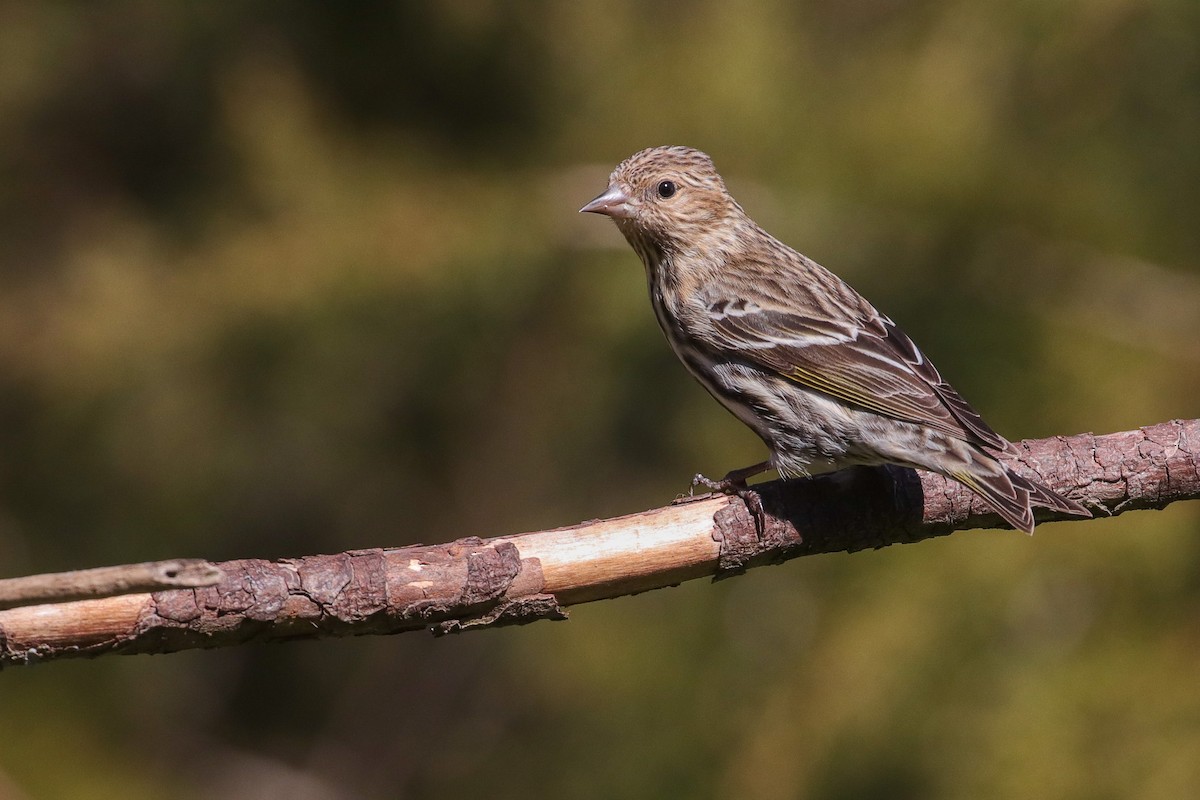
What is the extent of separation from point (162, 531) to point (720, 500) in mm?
3122

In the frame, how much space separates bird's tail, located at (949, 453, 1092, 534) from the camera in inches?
137

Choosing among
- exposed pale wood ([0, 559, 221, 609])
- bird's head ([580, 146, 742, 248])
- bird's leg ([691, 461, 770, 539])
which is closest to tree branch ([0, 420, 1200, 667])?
bird's leg ([691, 461, 770, 539])

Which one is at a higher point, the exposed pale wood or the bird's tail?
the exposed pale wood

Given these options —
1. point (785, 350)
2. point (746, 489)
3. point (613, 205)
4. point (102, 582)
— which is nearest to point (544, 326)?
point (613, 205)

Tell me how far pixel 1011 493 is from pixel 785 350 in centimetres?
103

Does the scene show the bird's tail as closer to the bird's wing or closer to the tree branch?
the tree branch

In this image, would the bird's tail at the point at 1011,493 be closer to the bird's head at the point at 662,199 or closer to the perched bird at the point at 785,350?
the perched bird at the point at 785,350

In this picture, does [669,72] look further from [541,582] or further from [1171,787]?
[1171,787]

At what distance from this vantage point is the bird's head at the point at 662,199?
4.69 metres

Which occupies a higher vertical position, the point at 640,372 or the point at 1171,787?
the point at 640,372

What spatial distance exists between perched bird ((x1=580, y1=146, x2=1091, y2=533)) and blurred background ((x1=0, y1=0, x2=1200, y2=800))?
336 millimetres

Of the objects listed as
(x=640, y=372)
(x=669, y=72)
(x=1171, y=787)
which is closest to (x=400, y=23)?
(x=669, y=72)

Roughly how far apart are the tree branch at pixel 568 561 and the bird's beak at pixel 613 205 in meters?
1.36

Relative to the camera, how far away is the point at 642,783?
4.16m
